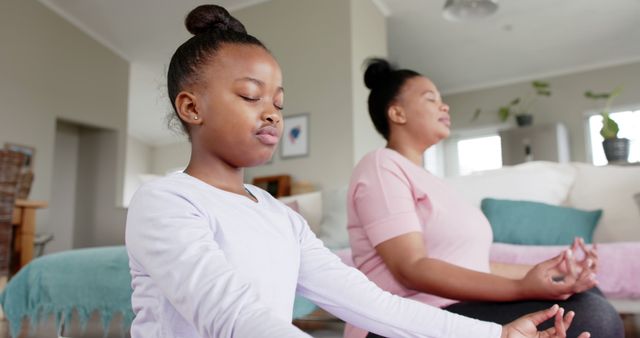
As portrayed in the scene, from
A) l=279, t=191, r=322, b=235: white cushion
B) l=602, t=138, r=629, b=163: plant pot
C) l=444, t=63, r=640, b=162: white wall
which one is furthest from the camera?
l=444, t=63, r=640, b=162: white wall

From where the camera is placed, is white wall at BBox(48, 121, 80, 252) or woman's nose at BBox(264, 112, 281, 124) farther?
white wall at BBox(48, 121, 80, 252)

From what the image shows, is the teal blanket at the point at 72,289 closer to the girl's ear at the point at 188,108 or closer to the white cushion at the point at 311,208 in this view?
the white cushion at the point at 311,208

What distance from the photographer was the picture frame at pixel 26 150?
5.29m

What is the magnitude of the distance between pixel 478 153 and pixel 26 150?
5.59m

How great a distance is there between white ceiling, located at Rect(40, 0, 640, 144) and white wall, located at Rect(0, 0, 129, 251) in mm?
220

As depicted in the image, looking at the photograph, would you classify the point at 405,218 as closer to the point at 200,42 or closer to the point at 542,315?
the point at 542,315

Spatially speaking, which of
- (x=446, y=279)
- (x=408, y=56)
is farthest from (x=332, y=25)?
(x=446, y=279)

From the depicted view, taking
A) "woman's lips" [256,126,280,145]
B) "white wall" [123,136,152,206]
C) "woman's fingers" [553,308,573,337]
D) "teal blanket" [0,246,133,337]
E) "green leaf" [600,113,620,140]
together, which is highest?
"white wall" [123,136,152,206]

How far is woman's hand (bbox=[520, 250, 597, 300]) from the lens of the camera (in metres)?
0.82

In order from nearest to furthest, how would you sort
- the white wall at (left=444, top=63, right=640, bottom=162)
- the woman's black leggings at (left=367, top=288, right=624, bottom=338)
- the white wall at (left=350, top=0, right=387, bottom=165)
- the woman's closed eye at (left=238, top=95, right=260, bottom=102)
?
the woman's closed eye at (left=238, top=95, right=260, bottom=102), the woman's black leggings at (left=367, top=288, right=624, bottom=338), the white wall at (left=350, top=0, right=387, bottom=165), the white wall at (left=444, top=63, right=640, bottom=162)

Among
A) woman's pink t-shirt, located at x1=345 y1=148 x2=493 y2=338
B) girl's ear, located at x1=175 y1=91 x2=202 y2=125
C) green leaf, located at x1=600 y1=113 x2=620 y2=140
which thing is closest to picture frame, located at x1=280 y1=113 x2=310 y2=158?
green leaf, located at x1=600 y1=113 x2=620 y2=140

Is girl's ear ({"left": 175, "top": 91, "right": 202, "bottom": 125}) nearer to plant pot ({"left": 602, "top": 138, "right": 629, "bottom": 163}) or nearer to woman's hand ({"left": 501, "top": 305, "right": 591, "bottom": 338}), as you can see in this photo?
woman's hand ({"left": 501, "top": 305, "right": 591, "bottom": 338})

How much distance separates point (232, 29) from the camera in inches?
28.6

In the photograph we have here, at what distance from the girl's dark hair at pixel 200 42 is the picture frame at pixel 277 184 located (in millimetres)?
3696
